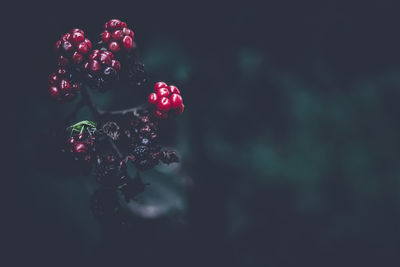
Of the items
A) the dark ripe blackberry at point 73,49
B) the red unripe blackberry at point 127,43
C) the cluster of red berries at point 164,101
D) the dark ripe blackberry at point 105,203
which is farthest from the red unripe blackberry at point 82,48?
the dark ripe blackberry at point 105,203

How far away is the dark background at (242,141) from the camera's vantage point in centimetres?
129

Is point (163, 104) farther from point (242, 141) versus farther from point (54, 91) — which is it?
point (242, 141)

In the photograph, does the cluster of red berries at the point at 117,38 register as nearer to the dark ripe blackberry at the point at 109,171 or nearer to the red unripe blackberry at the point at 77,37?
the red unripe blackberry at the point at 77,37

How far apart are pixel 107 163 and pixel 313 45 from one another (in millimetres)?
1306

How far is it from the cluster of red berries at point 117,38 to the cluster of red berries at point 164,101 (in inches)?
6.2

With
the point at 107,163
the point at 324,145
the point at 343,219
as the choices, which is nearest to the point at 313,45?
the point at 324,145

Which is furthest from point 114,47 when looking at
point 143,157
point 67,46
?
point 143,157

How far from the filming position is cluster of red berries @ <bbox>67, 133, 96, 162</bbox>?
37.6 inches

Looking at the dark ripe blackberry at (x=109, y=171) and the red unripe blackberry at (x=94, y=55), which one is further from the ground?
the red unripe blackberry at (x=94, y=55)

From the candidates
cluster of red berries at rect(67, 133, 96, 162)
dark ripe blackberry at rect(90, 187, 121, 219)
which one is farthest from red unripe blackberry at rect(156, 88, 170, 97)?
dark ripe blackberry at rect(90, 187, 121, 219)

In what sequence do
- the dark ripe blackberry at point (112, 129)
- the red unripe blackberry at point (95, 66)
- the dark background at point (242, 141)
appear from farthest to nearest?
the dark background at point (242, 141) < the dark ripe blackberry at point (112, 129) < the red unripe blackberry at point (95, 66)

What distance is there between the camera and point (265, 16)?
62.7 inches

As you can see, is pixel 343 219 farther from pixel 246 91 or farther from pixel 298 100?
pixel 246 91

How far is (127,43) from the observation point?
101cm
